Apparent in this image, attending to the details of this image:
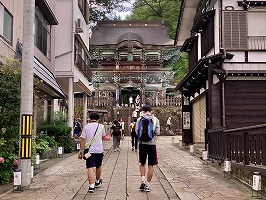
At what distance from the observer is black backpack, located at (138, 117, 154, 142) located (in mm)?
7969

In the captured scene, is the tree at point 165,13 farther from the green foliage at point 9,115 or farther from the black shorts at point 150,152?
the black shorts at point 150,152

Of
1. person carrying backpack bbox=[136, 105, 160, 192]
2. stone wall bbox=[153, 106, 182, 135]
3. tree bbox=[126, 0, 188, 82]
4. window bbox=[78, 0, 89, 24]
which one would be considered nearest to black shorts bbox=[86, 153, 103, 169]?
person carrying backpack bbox=[136, 105, 160, 192]

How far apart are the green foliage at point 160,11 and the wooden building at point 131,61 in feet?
13.5

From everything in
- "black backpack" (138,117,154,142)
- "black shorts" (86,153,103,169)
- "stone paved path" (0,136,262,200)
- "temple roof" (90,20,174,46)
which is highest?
"temple roof" (90,20,174,46)

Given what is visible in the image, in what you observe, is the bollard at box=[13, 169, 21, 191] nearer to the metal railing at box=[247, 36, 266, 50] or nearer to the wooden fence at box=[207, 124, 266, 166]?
the wooden fence at box=[207, 124, 266, 166]

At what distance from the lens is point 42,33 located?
57.3 feet

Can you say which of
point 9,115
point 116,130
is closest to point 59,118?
point 116,130

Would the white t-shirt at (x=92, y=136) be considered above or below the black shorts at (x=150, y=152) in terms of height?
above

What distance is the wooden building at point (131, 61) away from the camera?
45844mm

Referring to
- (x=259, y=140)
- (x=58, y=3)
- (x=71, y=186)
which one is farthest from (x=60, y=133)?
(x=259, y=140)

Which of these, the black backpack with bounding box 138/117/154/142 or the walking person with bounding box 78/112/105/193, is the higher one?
the black backpack with bounding box 138/117/154/142

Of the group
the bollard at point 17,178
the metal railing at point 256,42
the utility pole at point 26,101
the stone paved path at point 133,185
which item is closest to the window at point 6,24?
the utility pole at point 26,101

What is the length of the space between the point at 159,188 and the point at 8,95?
4.56 meters

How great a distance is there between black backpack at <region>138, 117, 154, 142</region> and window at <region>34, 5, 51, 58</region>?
31.1 ft
